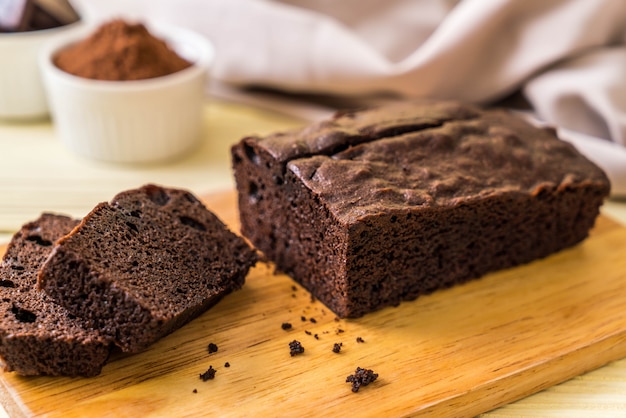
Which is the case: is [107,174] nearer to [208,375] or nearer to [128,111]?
[128,111]

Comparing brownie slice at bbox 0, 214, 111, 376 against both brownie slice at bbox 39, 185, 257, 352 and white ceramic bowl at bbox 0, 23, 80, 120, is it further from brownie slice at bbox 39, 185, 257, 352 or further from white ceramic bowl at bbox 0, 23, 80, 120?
white ceramic bowl at bbox 0, 23, 80, 120

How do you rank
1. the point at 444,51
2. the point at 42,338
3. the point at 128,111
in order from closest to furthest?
the point at 42,338, the point at 128,111, the point at 444,51

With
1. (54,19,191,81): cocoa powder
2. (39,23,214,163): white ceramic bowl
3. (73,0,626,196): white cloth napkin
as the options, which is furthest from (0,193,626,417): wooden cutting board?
(54,19,191,81): cocoa powder

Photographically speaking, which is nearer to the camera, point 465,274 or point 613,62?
point 465,274

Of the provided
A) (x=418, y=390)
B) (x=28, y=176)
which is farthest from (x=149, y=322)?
(x=28, y=176)

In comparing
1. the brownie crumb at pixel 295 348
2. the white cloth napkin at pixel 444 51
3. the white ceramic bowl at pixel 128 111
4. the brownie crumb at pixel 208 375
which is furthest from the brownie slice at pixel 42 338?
the white cloth napkin at pixel 444 51

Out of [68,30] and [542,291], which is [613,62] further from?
[68,30]

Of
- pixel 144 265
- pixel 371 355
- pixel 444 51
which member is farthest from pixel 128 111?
pixel 371 355
